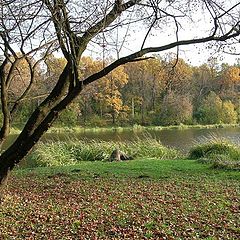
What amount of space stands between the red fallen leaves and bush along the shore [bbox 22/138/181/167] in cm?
597

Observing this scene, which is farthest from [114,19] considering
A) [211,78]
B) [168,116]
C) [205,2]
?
[211,78]

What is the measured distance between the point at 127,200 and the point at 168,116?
107 ft

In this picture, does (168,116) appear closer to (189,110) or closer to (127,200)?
(189,110)

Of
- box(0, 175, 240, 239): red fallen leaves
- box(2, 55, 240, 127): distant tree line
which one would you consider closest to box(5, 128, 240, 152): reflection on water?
box(2, 55, 240, 127): distant tree line

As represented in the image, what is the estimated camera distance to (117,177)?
8.57 m

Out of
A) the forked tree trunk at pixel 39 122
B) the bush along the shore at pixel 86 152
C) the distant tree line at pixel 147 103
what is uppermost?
the distant tree line at pixel 147 103

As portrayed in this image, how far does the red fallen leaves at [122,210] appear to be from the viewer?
177 inches

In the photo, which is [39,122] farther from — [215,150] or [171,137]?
[171,137]

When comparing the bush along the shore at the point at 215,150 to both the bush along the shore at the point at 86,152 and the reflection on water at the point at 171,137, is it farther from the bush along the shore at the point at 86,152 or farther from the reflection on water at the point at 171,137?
the reflection on water at the point at 171,137

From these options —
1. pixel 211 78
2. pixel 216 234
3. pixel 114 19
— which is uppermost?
pixel 211 78

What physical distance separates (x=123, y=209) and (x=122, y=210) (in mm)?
57

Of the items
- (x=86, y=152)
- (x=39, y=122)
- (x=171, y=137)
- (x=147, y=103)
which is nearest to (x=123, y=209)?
(x=39, y=122)

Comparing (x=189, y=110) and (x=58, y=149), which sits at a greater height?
(x=189, y=110)

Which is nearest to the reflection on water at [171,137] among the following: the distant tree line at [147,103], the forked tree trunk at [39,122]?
the distant tree line at [147,103]
